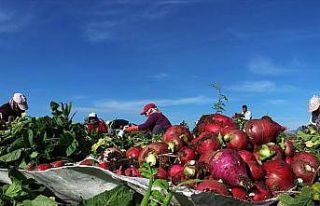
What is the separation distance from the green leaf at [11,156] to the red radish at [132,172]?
105 centimetres

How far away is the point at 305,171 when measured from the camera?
3.33 metres

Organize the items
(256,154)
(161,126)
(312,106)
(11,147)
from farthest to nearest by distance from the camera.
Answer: (161,126) < (312,106) < (11,147) < (256,154)

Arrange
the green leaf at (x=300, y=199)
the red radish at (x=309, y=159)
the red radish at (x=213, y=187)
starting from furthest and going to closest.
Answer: the red radish at (x=309, y=159) < the red radish at (x=213, y=187) < the green leaf at (x=300, y=199)

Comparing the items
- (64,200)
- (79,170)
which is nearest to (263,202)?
(79,170)

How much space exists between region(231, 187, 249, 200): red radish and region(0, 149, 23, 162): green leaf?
1.78 meters

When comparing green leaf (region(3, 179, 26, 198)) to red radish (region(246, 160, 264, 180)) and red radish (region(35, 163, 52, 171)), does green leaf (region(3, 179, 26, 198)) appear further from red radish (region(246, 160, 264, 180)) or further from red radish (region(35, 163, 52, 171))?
red radish (region(246, 160, 264, 180))

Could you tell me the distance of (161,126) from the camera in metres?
9.25

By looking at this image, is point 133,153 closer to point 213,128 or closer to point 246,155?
point 213,128

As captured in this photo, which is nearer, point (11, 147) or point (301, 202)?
point (301, 202)

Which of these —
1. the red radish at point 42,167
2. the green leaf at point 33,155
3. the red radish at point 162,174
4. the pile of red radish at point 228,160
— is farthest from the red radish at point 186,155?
the green leaf at point 33,155

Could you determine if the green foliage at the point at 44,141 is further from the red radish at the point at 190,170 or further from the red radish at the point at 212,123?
the red radish at the point at 190,170

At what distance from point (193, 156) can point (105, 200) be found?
67 centimetres

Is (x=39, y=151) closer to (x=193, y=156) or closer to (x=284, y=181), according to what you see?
(x=193, y=156)

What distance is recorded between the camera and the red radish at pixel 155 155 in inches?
137
